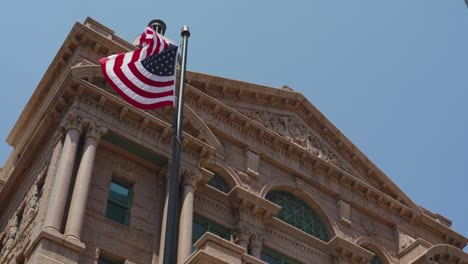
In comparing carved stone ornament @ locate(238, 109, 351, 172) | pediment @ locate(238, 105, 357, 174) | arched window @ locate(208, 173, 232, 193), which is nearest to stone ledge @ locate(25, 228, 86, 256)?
arched window @ locate(208, 173, 232, 193)

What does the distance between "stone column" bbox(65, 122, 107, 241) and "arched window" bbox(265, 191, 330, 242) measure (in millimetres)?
9082

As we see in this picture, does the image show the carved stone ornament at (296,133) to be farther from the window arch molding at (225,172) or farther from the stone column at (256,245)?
the stone column at (256,245)

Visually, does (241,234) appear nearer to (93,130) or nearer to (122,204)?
(122,204)

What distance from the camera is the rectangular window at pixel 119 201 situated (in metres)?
23.2

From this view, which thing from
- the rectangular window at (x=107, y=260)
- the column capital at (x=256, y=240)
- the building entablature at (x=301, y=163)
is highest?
the building entablature at (x=301, y=163)

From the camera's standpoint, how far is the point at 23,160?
1036 inches

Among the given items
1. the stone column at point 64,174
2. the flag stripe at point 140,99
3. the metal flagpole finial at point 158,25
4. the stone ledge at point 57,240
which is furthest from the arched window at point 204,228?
the metal flagpole finial at point 158,25

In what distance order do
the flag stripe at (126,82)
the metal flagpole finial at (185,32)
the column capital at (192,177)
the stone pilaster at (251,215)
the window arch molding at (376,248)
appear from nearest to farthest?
the metal flagpole finial at (185,32), the flag stripe at (126,82), the column capital at (192,177), the stone pilaster at (251,215), the window arch molding at (376,248)

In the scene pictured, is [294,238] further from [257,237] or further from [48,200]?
[48,200]

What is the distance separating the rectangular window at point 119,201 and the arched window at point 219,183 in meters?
4.99

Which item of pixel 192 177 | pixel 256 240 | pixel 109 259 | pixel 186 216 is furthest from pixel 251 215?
pixel 109 259

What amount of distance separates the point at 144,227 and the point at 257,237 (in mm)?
5707

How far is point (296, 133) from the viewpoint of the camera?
3434 centimetres

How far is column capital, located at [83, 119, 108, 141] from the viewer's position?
23828 mm
